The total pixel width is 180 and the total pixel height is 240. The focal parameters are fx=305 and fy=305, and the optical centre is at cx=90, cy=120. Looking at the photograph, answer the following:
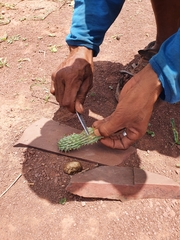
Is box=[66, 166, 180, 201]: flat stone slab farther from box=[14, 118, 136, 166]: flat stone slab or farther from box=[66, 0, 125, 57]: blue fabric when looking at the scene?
box=[66, 0, 125, 57]: blue fabric

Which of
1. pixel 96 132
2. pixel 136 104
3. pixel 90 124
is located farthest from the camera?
pixel 90 124

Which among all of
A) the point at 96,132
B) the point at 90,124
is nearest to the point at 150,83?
the point at 96,132

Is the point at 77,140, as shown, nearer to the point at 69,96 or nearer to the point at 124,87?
the point at 69,96

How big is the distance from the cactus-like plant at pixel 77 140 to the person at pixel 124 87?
6 centimetres

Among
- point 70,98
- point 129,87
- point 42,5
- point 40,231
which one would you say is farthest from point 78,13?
point 42,5

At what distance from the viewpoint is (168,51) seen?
1.53 m

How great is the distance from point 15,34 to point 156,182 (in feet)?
7.70

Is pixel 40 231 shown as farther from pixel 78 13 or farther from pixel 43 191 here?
pixel 78 13

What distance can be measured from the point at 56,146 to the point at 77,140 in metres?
0.19

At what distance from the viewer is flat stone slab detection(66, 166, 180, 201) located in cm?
188

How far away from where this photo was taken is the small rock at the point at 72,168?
79.2 inches

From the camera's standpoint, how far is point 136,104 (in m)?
1.65

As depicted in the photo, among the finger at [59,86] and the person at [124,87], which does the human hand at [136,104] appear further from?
the finger at [59,86]

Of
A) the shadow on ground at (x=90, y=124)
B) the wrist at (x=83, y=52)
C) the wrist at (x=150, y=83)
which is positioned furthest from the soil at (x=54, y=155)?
the wrist at (x=150, y=83)
